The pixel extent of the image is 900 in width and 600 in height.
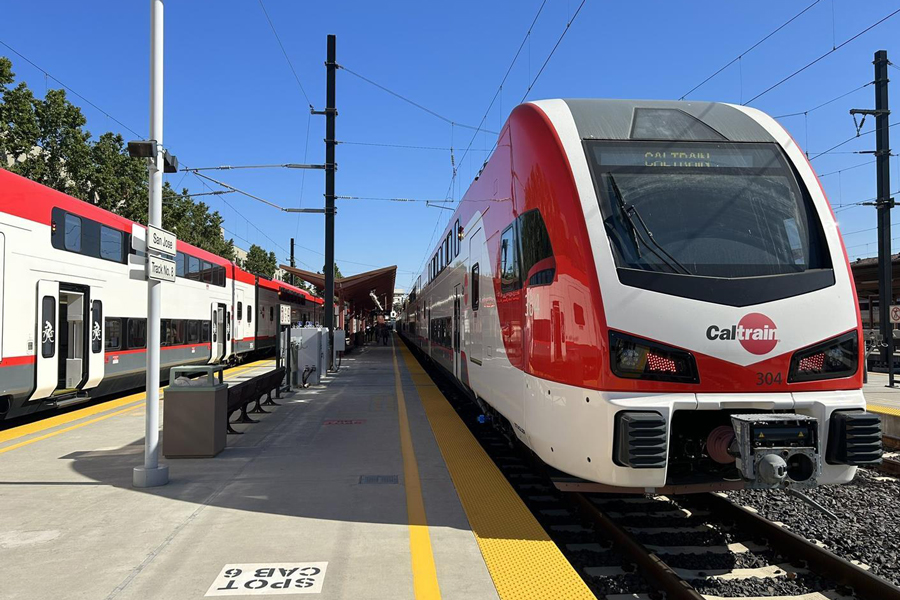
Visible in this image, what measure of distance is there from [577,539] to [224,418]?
4.38m

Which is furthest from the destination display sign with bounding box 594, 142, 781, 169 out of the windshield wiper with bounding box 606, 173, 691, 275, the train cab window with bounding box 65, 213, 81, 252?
the train cab window with bounding box 65, 213, 81, 252

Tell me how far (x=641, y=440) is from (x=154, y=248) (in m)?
4.45

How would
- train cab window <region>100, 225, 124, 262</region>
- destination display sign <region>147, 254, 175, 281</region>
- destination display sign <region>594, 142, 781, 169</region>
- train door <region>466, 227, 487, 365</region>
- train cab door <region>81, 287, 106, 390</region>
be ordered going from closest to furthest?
destination display sign <region>594, 142, 781, 169</region> → destination display sign <region>147, 254, 175, 281</region> → train door <region>466, 227, 487, 365</region> → train cab door <region>81, 287, 106, 390</region> → train cab window <region>100, 225, 124, 262</region>

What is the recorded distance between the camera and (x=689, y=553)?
4473 millimetres

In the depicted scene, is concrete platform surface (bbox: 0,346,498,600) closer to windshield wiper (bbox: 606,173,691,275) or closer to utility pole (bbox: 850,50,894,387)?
windshield wiper (bbox: 606,173,691,275)

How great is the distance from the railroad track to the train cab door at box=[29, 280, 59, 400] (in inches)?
294

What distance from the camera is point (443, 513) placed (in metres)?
5.05

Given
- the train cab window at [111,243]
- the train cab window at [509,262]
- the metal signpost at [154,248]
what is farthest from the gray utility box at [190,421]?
the train cab window at [111,243]

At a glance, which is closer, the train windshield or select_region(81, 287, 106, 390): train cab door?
the train windshield

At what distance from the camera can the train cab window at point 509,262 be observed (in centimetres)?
572

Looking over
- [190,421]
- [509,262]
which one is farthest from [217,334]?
[509,262]

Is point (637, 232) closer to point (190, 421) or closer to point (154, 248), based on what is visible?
point (154, 248)

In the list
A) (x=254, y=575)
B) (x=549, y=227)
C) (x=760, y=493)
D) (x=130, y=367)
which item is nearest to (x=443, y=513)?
(x=254, y=575)

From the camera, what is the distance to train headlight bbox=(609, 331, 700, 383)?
4070 millimetres
